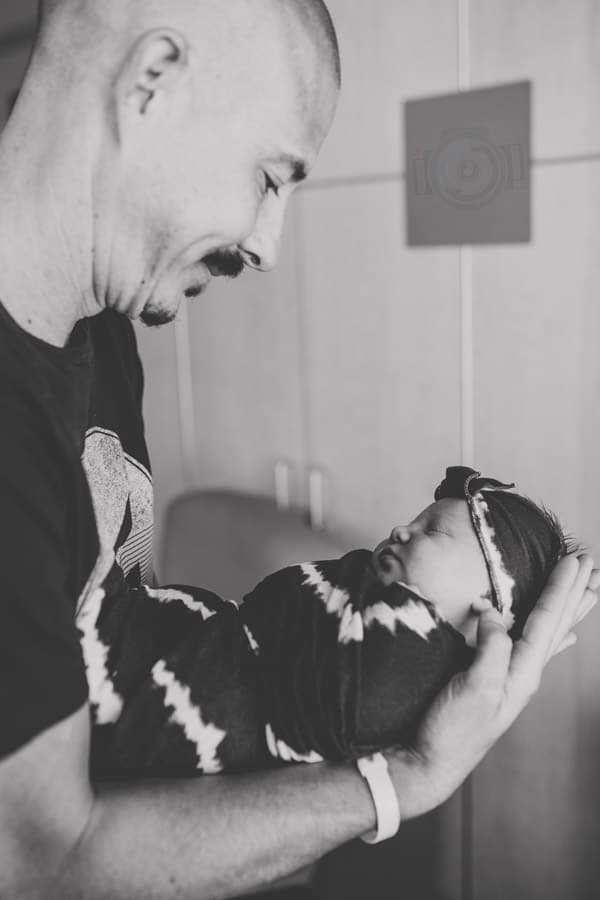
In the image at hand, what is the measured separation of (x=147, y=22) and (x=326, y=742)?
0.81 meters

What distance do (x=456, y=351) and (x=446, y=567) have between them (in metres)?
0.88

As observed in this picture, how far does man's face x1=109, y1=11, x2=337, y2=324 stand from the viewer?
2.73 feet

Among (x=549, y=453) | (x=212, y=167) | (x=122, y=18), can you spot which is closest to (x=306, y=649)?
(x=212, y=167)

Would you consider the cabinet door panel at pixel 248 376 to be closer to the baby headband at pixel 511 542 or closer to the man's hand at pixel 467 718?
the baby headband at pixel 511 542

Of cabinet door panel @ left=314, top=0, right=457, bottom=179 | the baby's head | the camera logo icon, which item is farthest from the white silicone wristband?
cabinet door panel @ left=314, top=0, right=457, bottom=179

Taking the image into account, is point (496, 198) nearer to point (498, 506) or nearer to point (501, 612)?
point (498, 506)

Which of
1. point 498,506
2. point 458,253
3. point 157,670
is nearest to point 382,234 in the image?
point 458,253

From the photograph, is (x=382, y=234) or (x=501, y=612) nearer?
(x=501, y=612)

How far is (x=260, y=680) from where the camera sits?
1018 millimetres

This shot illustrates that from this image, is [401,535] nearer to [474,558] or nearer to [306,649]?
[474,558]

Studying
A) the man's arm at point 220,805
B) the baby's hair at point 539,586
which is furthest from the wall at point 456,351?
the man's arm at point 220,805

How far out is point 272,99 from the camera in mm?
850

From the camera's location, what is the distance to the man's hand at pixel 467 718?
89cm

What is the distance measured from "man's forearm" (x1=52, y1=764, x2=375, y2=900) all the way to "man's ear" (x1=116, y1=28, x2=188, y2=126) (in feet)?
2.28
